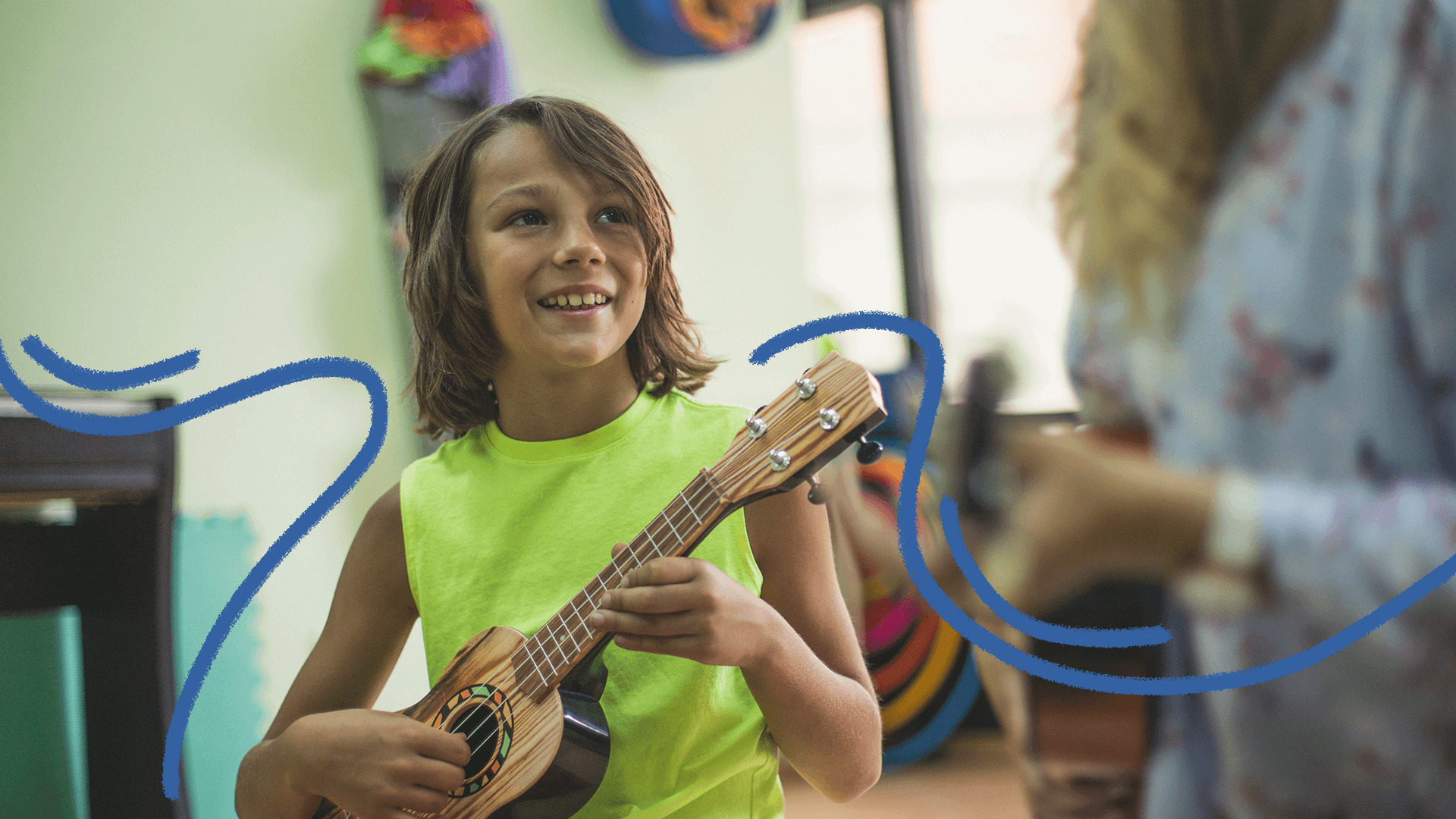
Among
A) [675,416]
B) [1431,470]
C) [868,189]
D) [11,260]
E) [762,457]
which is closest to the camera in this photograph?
[1431,470]

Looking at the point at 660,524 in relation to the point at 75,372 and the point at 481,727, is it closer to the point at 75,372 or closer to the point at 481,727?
the point at 481,727

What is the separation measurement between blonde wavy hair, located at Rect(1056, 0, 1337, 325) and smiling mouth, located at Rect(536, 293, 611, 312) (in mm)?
435

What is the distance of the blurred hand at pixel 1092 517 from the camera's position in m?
0.23

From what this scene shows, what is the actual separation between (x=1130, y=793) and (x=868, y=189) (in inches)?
82.0

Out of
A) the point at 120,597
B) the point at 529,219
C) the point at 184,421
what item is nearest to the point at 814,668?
the point at 529,219

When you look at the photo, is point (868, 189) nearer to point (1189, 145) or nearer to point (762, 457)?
point (762, 457)

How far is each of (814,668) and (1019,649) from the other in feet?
1.15

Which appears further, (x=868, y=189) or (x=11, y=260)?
(x=868, y=189)

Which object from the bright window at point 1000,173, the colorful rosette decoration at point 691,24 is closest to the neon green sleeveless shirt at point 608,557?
the bright window at point 1000,173

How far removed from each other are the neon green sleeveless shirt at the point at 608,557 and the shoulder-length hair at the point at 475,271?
0.03 metres

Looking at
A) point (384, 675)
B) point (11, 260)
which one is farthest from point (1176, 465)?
point (11, 260)

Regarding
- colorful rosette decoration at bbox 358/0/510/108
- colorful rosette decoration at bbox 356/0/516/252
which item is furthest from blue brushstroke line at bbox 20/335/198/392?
colorful rosette decoration at bbox 358/0/510/108

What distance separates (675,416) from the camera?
0.74m

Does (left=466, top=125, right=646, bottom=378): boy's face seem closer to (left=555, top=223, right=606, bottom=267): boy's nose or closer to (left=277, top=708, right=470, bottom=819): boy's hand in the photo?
(left=555, top=223, right=606, bottom=267): boy's nose
